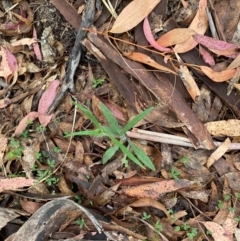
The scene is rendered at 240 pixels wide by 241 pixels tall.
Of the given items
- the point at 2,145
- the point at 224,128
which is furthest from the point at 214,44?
the point at 2,145

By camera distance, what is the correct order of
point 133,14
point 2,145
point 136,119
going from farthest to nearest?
1. point 2,145
2. point 133,14
3. point 136,119

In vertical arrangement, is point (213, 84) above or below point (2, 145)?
below

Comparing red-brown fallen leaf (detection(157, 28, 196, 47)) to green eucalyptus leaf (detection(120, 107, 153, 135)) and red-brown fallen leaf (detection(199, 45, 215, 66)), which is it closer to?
red-brown fallen leaf (detection(199, 45, 215, 66))

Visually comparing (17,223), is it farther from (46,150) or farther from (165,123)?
(165,123)

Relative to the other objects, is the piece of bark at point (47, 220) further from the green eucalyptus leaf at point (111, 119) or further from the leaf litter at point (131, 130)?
the green eucalyptus leaf at point (111, 119)

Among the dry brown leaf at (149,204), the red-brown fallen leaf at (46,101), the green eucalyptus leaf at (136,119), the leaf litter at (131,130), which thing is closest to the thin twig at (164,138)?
the leaf litter at (131,130)

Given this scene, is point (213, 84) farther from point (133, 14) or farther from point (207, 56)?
point (133, 14)
